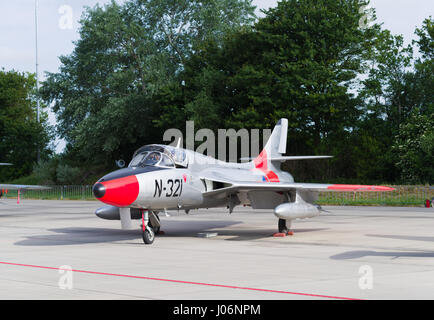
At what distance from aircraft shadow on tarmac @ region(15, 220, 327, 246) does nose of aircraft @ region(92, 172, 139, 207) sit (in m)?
2.77

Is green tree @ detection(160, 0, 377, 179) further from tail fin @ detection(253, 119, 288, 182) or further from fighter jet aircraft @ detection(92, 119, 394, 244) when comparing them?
fighter jet aircraft @ detection(92, 119, 394, 244)

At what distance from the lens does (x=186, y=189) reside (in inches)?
660

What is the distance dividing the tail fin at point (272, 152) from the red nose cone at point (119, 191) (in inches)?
275

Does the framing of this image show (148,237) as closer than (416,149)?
Yes

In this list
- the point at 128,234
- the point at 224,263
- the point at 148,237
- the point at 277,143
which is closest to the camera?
the point at 224,263

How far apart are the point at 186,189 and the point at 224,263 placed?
16.6ft

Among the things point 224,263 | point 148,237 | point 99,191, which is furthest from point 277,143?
point 224,263

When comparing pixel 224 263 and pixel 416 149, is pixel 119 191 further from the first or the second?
pixel 416 149

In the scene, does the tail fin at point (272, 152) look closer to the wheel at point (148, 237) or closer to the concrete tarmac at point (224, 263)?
the concrete tarmac at point (224, 263)

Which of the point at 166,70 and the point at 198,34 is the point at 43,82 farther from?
the point at 198,34

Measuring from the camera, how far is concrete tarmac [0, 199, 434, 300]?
28.4 ft

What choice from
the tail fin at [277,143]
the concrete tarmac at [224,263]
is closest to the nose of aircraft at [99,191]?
the concrete tarmac at [224,263]

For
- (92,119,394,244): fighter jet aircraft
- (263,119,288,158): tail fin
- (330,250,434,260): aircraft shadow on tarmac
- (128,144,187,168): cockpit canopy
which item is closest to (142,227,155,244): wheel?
(92,119,394,244): fighter jet aircraft
